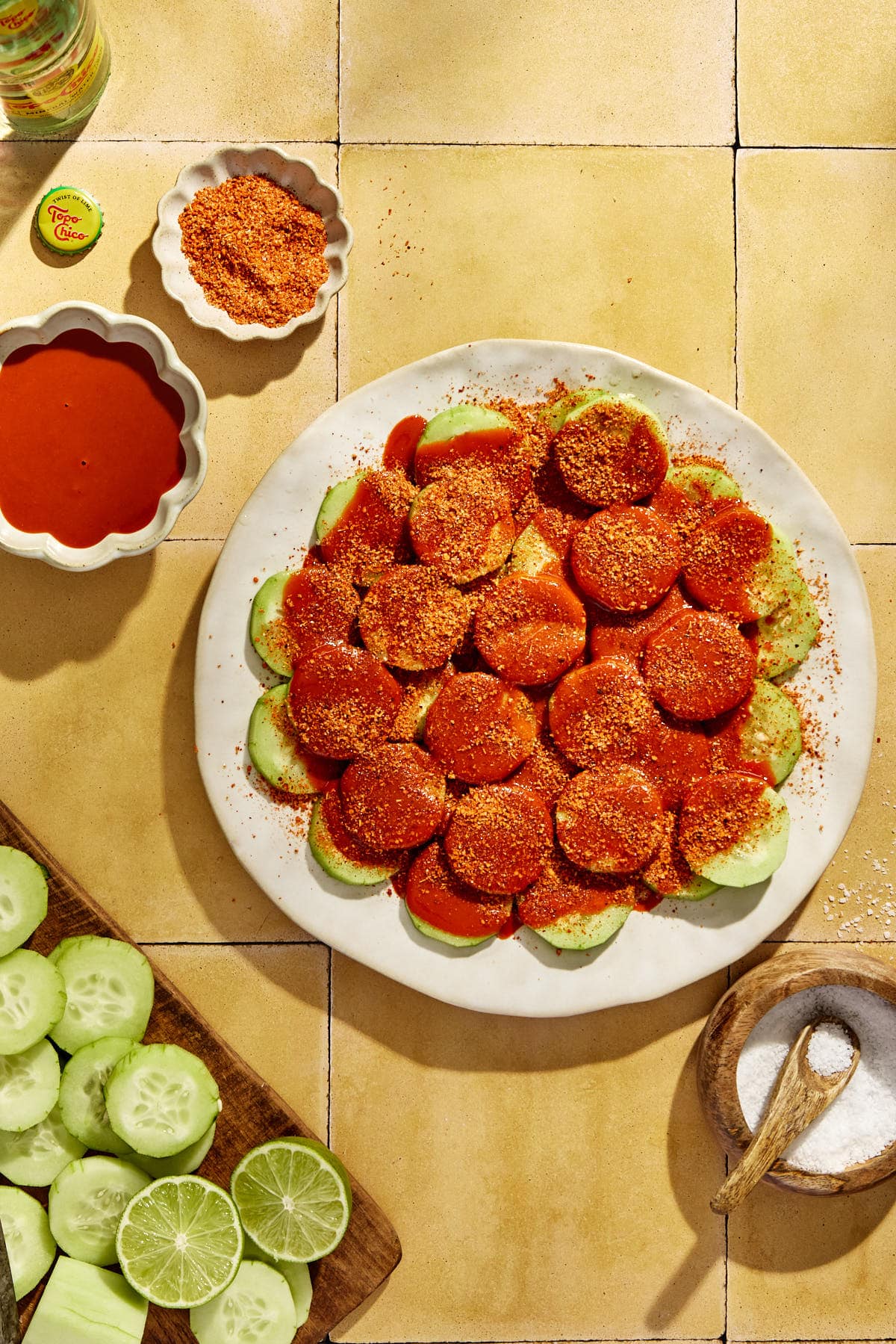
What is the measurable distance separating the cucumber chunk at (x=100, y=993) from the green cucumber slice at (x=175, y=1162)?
0.26 metres

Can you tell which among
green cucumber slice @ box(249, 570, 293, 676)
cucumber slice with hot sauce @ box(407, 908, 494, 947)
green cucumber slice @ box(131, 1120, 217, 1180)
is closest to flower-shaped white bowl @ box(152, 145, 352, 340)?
green cucumber slice @ box(249, 570, 293, 676)

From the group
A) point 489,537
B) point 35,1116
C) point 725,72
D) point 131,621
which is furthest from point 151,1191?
point 725,72

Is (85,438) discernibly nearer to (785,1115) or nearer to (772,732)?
(772,732)

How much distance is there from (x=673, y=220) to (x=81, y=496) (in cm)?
147

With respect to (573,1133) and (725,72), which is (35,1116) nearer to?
(573,1133)

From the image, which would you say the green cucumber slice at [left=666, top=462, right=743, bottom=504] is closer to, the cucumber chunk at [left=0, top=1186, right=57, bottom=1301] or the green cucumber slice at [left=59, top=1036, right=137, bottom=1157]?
the green cucumber slice at [left=59, top=1036, right=137, bottom=1157]

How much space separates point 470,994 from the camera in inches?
81.4

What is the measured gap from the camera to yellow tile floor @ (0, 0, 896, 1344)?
218 centimetres

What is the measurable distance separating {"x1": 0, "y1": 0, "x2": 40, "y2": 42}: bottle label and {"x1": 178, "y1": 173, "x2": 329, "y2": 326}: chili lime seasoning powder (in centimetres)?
42

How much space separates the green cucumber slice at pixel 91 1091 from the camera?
6.61ft

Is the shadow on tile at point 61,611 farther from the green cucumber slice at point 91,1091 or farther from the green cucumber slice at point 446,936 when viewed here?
the green cucumber slice at point 446,936

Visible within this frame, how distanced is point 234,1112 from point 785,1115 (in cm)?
120

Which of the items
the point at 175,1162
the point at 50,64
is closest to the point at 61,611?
the point at 50,64

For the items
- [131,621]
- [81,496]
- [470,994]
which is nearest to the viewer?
[81,496]
